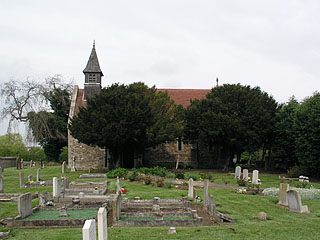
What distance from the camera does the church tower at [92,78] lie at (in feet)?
111

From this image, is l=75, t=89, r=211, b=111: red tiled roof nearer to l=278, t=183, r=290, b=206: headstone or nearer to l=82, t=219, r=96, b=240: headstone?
l=278, t=183, r=290, b=206: headstone

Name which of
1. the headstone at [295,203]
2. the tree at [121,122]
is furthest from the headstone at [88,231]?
the tree at [121,122]

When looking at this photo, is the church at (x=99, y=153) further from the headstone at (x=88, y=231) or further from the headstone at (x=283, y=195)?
the headstone at (x=88, y=231)

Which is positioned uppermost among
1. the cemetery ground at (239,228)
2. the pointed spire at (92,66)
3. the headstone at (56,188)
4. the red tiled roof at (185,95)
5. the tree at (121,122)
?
the pointed spire at (92,66)

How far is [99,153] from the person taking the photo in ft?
107

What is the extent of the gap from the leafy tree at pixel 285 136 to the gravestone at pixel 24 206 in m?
21.4

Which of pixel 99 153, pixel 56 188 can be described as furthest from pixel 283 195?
pixel 99 153

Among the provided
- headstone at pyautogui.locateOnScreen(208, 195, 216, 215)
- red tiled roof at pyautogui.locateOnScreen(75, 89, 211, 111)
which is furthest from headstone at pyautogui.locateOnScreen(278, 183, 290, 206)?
red tiled roof at pyautogui.locateOnScreen(75, 89, 211, 111)

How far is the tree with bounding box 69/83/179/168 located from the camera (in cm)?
2462

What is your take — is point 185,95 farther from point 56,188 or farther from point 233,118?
point 56,188

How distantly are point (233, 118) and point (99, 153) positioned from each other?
1454cm

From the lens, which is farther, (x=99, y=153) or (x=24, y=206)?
(x=99, y=153)

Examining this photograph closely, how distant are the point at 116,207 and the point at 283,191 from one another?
718 cm

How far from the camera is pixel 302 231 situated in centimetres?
839
